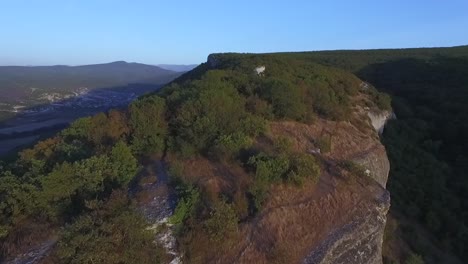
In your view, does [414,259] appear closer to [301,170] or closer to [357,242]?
[357,242]

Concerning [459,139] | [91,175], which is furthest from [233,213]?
[459,139]

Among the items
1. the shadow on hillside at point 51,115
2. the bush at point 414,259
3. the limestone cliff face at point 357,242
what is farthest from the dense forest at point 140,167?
the shadow on hillside at point 51,115

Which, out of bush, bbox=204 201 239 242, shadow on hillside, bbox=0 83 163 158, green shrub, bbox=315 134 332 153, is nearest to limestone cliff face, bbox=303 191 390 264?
bush, bbox=204 201 239 242

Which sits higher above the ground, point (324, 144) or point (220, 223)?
point (324, 144)

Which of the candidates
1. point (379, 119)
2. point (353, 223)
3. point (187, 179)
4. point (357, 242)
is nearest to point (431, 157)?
point (379, 119)

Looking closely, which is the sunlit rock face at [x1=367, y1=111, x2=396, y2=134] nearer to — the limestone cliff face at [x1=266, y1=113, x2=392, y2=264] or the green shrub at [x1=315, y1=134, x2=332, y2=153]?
the limestone cliff face at [x1=266, y1=113, x2=392, y2=264]

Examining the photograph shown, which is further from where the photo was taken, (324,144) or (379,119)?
(379,119)

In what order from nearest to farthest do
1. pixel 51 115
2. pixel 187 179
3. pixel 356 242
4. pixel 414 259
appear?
pixel 356 242 → pixel 187 179 → pixel 414 259 → pixel 51 115

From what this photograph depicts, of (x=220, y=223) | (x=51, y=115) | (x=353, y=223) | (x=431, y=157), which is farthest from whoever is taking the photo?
(x=51, y=115)
